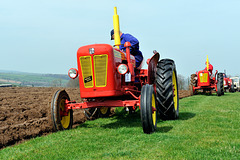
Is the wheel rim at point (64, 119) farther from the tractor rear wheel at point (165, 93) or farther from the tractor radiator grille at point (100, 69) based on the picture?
the tractor rear wheel at point (165, 93)

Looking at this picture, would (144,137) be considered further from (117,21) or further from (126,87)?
(117,21)

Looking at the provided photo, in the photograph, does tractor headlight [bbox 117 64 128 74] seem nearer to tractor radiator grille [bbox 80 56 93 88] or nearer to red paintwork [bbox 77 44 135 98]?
red paintwork [bbox 77 44 135 98]

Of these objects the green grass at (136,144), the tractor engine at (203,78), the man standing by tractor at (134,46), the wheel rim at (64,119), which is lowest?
the green grass at (136,144)

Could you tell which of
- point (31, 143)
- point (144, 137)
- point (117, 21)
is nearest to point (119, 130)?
point (144, 137)

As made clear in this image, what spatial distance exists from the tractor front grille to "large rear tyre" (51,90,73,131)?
0.67 metres

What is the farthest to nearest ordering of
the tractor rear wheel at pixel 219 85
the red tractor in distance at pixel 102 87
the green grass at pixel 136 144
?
the tractor rear wheel at pixel 219 85 → the red tractor in distance at pixel 102 87 → the green grass at pixel 136 144

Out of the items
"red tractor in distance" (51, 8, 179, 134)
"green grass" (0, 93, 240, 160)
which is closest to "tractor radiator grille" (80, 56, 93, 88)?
"red tractor in distance" (51, 8, 179, 134)

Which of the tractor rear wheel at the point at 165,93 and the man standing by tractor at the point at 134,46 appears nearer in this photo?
the tractor rear wheel at the point at 165,93

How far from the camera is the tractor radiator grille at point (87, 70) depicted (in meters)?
5.08

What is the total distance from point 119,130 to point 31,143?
1.59 metres

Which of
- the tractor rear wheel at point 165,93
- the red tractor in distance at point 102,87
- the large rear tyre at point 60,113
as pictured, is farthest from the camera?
the tractor rear wheel at point 165,93

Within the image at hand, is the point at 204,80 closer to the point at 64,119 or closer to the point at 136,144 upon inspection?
the point at 64,119

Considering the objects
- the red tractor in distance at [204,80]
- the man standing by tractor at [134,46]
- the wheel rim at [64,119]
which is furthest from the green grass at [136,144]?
the red tractor in distance at [204,80]

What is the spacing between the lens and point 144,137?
4.34m
